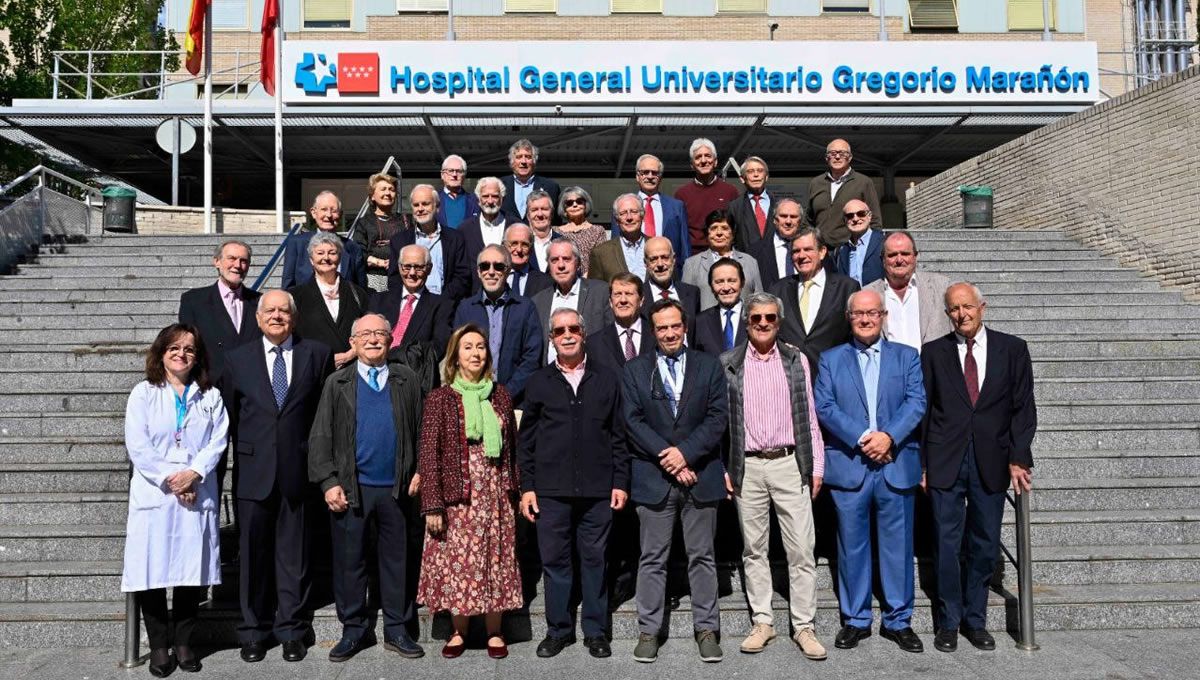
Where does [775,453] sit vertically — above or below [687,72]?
below

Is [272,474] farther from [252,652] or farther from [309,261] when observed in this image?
[309,261]

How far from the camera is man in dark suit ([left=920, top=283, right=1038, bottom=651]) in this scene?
18.1 feet

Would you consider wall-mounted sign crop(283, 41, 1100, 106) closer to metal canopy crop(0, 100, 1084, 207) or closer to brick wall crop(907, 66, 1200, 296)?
metal canopy crop(0, 100, 1084, 207)

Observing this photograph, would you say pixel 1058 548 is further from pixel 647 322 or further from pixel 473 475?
pixel 473 475

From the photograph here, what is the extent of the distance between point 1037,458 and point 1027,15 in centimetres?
2407

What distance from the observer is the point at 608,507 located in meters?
5.59

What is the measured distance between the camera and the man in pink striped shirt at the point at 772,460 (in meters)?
5.55

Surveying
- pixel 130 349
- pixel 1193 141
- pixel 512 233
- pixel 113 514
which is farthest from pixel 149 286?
pixel 1193 141

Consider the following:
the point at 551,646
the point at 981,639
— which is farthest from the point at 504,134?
the point at 981,639

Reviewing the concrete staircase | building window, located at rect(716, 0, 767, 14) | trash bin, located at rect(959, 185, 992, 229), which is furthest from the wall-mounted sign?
the concrete staircase

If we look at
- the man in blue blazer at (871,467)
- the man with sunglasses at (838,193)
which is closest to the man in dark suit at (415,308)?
the man in blue blazer at (871,467)

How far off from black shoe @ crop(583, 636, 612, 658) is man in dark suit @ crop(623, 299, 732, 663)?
19 centimetres

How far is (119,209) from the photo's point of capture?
48.6 ft

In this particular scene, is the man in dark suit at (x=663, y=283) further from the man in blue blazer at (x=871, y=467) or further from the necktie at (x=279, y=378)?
the necktie at (x=279, y=378)
